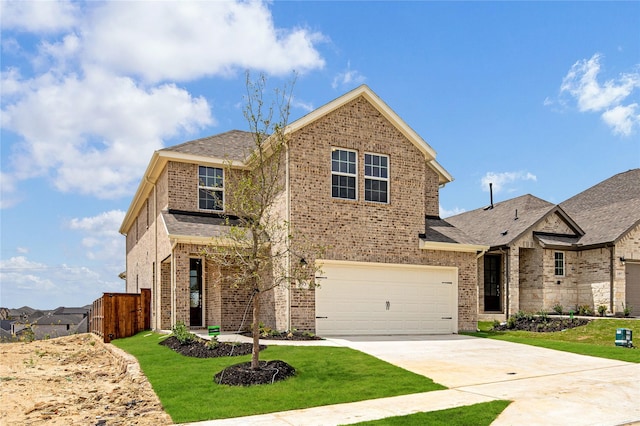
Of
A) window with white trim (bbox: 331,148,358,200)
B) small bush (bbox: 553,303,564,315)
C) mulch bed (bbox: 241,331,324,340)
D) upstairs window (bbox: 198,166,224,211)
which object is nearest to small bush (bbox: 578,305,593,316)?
small bush (bbox: 553,303,564,315)

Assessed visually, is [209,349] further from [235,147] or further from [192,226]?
[235,147]

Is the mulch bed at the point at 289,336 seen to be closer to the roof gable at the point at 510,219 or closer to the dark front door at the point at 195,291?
the dark front door at the point at 195,291

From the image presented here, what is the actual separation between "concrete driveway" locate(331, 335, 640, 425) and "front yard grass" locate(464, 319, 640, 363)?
0.73 m

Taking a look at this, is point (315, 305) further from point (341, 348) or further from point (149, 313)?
point (149, 313)

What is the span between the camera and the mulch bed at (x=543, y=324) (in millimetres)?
19750

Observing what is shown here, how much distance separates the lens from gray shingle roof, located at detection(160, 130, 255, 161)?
2008 centimetres

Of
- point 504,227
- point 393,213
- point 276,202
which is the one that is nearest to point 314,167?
point 276,202

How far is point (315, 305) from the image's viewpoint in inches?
668

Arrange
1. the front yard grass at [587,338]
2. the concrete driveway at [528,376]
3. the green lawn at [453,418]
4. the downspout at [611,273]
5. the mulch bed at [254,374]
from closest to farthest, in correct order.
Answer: the green lawn at [453,418] → the concrete driveway at [528,376] → the mulch bed at [254,374] → the front yard grass at [587,338] → the downspout at [611,273]

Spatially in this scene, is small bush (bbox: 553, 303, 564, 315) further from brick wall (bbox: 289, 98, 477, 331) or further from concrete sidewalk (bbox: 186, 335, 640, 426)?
concrete sidewalk (bbox: 186, 335, 640, 426)

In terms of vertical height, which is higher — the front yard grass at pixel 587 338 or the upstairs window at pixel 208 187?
the upstairs window at pixel 208 187

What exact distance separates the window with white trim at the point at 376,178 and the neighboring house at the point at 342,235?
35 mm

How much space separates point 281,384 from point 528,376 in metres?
4.95

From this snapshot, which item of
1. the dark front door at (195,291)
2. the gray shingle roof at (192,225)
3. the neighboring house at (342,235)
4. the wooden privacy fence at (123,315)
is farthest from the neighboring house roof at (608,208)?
the wooden privacy fence at (123,315)
